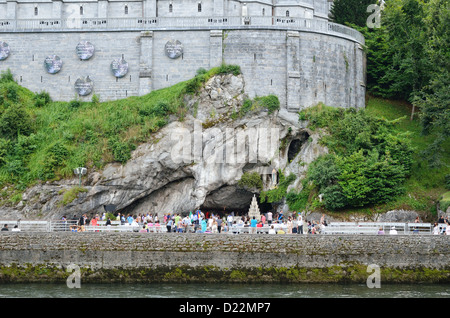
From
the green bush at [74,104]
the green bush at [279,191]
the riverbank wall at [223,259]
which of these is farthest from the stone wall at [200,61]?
the riverbank wall at [223,259]

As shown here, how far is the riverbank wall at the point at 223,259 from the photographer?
104ft

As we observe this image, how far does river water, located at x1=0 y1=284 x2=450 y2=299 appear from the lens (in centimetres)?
2834

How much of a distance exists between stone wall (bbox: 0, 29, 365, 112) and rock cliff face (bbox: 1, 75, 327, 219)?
71.3 inches

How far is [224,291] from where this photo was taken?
96.6 feet

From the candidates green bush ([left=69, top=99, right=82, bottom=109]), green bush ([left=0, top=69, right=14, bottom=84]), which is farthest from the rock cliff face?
green bush ([left=0, top=69, right=14, bottom=84])

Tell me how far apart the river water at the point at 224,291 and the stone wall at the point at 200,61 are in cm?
1728

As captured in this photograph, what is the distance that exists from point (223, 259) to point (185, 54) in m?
19.0

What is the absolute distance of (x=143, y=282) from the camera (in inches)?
1252

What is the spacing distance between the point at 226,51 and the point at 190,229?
49.7 ft

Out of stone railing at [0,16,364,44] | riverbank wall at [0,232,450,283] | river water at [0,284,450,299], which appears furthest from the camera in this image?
stone railing at [0,16,364,44]

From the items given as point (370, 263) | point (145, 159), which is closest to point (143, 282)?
point (370, 263)

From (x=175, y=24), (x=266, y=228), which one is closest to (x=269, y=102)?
(x=175, y=24)

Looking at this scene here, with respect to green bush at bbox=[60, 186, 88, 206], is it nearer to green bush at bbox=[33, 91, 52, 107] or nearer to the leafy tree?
green bush at bbox=[33, 91, 52, 107]

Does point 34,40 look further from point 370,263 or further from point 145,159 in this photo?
point 370,263
